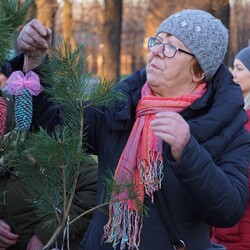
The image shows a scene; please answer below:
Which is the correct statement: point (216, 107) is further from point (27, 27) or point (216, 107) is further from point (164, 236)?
point (27, 27)

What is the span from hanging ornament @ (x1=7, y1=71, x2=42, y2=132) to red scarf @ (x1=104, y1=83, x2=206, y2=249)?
1.19 ft

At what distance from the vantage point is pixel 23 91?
2.07 m

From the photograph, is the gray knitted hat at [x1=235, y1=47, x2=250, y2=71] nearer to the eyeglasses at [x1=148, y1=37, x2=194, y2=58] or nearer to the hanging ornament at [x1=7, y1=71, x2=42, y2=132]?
the eyeglasses at [x1=148, y1=37, x2=194, y2=58]

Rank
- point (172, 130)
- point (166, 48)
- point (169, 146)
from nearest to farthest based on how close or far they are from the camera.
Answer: point (172, 130), point (169, 146), point (166, 48)

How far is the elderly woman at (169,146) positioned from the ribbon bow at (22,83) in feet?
0.29

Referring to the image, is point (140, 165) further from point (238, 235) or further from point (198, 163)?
point (238, 235)

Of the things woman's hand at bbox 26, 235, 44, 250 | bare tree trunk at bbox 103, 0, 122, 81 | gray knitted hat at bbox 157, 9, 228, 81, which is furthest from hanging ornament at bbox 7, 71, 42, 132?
bare tree trunk at bbox 103, 0, 122, 81

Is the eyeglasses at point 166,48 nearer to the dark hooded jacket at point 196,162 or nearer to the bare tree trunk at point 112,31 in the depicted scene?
the dark hooded jacket at point 196,162

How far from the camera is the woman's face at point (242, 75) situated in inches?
168

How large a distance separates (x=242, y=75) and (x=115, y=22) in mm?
9894

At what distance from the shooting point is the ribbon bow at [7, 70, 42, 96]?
206cm

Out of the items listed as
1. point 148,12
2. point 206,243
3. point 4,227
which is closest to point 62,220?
point 206,243

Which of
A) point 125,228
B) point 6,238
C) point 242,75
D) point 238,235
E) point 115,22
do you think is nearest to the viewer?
point 125,228

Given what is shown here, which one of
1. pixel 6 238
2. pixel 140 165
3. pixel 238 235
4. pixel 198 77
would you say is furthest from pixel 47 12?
pixel 140 165
